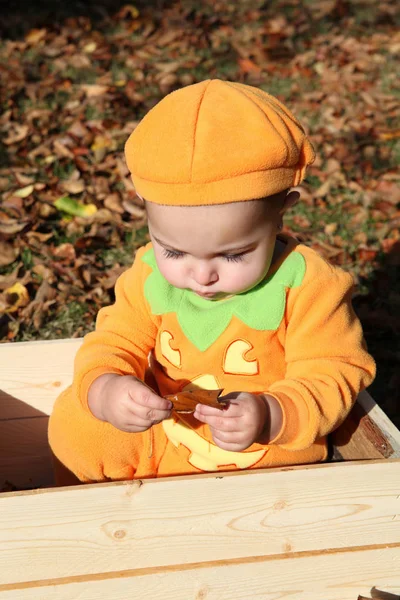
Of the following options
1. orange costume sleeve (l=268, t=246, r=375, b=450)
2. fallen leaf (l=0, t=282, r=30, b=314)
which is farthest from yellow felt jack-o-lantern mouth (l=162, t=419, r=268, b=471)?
fallen leaf (l=0, t=282, r=30, b=314)

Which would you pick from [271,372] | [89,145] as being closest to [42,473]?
[271,372]

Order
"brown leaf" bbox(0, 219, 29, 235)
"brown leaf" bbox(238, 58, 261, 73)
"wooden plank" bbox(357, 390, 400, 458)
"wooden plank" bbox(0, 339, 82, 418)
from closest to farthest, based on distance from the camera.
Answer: "wooden plank" bbox(357, 390, 400, 458), "wooden plank" bbox(0, 339, 82, 418), "brown leaf" bbox(0, 219, 29, 235), "brown leaf" bbox(238, 58, 261, 73)

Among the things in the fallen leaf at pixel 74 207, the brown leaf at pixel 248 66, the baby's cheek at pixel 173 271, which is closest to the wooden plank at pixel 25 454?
the baby's cheek at pixel 173 271

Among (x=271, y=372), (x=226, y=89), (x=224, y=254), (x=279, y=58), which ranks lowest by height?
(x=279, y=58)

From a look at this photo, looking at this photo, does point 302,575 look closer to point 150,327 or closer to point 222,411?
point 222,411

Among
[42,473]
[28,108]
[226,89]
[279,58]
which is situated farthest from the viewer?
[279,58]

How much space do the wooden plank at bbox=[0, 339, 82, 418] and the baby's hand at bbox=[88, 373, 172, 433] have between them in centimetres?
48

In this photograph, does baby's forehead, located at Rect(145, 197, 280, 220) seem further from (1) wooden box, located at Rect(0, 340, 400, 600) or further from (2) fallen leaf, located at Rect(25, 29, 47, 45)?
(2) fallen leaf, located at Rect(25, 29, 47, 45)

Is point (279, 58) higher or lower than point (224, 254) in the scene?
lower

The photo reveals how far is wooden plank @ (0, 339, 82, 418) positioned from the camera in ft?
7.30

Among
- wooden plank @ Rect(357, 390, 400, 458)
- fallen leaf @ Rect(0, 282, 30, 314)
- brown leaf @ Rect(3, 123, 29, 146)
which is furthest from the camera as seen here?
brown leaf @ Rect(3, 123, 29, 146)

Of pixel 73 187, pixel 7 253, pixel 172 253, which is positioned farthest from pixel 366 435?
pixel 73 187

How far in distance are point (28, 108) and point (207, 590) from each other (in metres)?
3.68

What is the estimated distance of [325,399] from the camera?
5.48 ft
